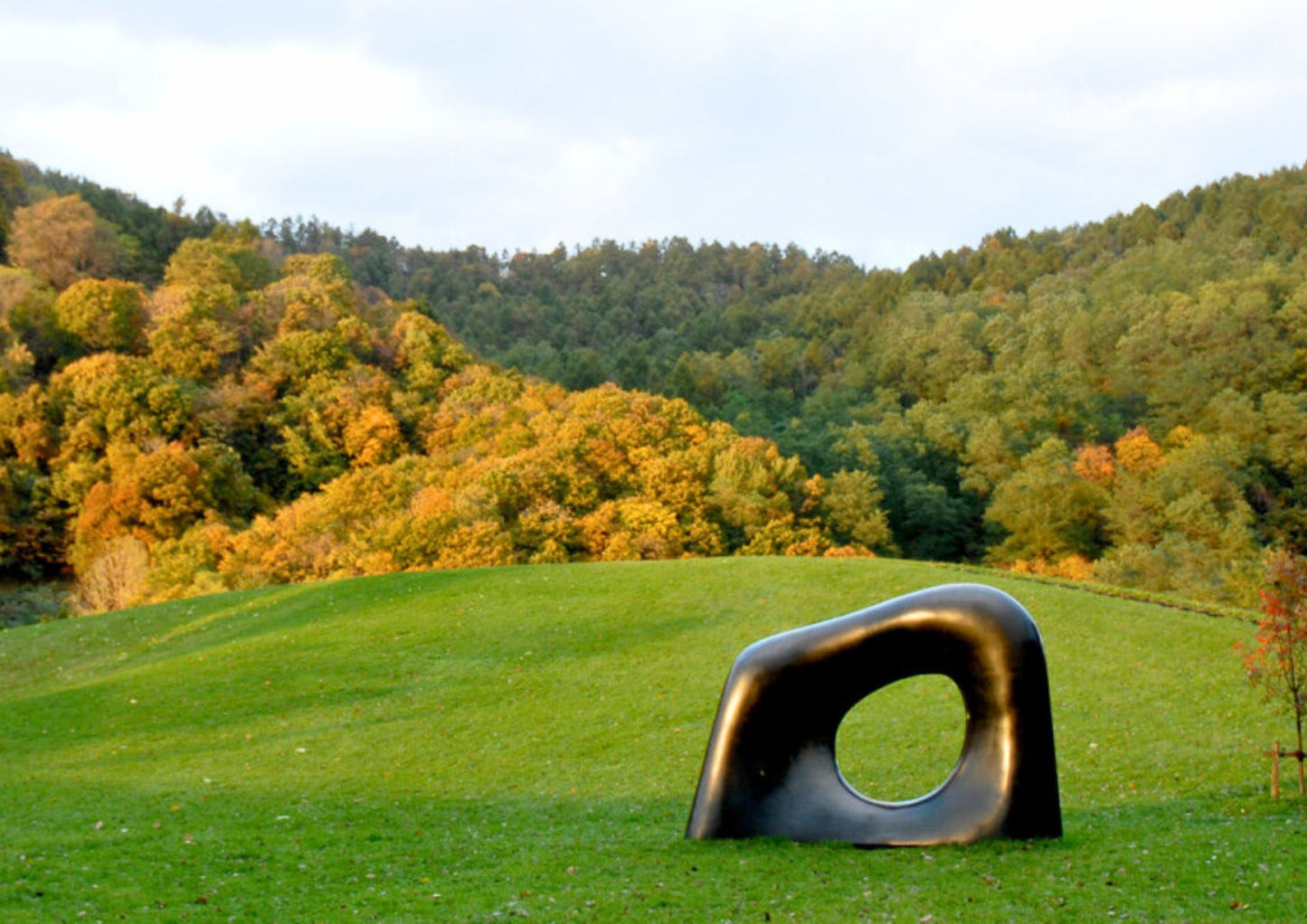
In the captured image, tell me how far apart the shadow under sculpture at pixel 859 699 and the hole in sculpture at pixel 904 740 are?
2.75 metres

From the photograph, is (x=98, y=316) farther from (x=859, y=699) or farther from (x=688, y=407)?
(x=859, y=699)

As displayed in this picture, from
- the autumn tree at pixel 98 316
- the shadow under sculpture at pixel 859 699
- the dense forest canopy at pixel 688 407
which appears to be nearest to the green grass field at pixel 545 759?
the shadow under sculpture at pixel 859 699

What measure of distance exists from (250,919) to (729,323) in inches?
3439

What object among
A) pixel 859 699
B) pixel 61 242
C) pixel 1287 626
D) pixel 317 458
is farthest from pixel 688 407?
pixel 859 699

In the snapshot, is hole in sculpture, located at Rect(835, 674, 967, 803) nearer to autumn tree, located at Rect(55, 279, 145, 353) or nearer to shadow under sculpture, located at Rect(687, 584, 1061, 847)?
shadow under sculpture, located at Rect(687, 584, 1061, 847)

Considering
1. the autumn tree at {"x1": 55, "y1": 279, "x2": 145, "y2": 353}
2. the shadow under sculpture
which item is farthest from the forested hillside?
the shadow under sculpture

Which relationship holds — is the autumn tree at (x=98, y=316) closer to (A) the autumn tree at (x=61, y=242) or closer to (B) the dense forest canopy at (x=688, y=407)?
(B) the dense forest canopy at (x=688, y=407)

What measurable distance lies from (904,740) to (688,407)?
1478 inches

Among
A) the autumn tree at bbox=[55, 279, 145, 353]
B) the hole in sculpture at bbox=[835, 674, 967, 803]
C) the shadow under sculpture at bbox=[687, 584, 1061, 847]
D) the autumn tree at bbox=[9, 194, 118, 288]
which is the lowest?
the hole in sculpture at bbox=[835, 674, 967, 803]

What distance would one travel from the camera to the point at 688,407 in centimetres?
5484

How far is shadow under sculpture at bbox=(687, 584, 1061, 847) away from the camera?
11195mm

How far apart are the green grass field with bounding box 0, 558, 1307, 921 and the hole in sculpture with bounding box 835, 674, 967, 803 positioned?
7 cm

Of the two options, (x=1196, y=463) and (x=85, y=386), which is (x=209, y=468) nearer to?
(x=85, y=386)

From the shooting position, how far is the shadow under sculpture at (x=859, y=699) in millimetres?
11195
